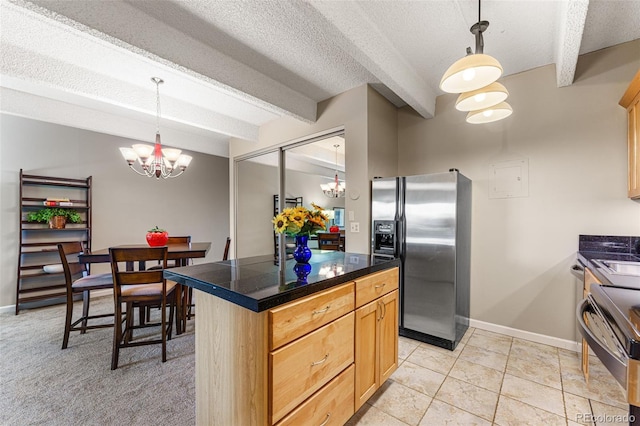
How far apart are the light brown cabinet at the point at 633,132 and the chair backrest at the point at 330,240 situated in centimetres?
272

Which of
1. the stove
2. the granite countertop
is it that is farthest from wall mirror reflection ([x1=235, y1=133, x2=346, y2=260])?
the stove

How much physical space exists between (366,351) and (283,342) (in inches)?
29.9

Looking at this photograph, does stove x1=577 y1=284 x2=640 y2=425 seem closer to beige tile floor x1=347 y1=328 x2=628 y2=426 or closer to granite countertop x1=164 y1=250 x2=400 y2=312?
beige tile floor x1=347 y1=328 x2=628 y2=426

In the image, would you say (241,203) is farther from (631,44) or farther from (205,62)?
(631,44)

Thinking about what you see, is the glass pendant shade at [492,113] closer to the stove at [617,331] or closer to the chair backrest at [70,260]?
the stove at [617,331]

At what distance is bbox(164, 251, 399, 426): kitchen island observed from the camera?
1057 millimetres

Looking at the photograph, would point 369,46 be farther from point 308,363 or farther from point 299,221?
point 308,363

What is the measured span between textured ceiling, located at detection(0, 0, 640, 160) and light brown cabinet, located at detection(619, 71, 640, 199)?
1.44 ft

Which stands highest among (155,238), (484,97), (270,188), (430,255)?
(484,97)

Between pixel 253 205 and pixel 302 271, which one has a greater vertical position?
pixel 253 205

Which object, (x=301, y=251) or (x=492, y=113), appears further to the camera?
(x=492, y=113)

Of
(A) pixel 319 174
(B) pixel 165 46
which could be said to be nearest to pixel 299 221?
(B) pixel 165 46

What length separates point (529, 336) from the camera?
2652 mm

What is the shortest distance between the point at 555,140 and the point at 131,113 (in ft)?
17.7
